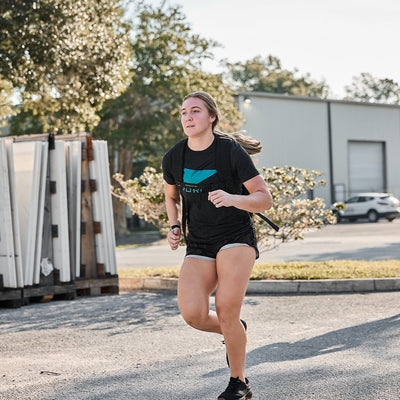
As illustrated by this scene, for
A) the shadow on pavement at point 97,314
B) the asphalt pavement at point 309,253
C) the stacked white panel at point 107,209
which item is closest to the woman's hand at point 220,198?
the shadow on pavement at point 97,314

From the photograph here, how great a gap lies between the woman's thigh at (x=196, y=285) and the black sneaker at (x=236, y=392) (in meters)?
0.45

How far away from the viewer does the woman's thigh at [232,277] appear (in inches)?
158

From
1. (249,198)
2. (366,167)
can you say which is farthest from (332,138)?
(249,198)

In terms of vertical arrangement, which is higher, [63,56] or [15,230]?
[63,56]

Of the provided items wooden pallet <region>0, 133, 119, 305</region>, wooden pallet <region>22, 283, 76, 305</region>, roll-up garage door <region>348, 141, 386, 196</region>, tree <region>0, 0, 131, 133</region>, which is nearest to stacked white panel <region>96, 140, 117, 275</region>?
wooden pallet <region>0, 133, 119, 305</region>

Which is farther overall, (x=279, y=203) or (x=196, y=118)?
(x=279, y=203)

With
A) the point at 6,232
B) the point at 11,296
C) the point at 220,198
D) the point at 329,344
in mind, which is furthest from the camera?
the point at 6,232

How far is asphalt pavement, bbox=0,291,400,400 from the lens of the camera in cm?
449

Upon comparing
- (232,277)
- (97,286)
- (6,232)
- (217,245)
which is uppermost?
(217,245)

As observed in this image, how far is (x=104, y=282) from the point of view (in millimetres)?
9664

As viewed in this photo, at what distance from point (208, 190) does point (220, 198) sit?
13.4 inches

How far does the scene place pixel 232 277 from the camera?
4020mm

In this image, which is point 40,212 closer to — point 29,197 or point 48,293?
point 29,197

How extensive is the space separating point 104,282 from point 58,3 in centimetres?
981
